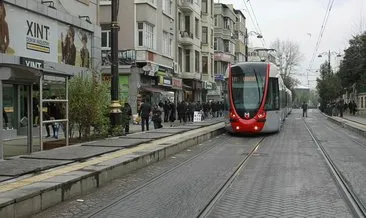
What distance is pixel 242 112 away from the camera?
24469mm

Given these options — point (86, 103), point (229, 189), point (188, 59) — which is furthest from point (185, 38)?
point (229, 189)

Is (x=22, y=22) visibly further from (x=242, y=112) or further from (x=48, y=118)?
(x=242, y=112)

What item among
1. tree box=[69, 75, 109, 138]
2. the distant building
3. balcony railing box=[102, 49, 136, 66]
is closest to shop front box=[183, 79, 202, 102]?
balcony railing box=[102, 49, 136, 66]

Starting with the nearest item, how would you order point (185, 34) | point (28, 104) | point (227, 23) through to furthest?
point (28, 104), point (185, 34), point (227, 23)

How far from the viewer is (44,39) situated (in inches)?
881

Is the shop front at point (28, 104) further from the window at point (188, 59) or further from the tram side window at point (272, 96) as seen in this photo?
the window at point (188, 59)

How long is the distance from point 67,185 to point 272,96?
1707cm

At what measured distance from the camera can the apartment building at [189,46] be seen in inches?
1970

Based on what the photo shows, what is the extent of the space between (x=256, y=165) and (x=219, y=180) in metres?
2.93

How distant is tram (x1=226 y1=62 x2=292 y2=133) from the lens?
79.8 feet

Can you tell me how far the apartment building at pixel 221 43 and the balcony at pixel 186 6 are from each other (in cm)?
2055

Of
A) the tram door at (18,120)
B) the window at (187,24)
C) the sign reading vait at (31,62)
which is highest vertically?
the window at (187,24)

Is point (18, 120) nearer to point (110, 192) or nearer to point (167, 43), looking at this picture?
point (110, 192)

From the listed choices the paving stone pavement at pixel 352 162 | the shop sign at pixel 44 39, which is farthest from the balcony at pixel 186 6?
the paving stone pavement at pixel 352 162
